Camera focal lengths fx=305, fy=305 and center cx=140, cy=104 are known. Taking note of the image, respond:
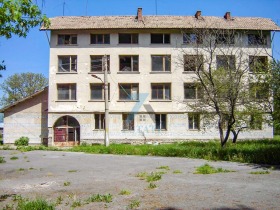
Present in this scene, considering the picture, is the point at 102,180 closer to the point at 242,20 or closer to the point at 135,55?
the point at 135,55

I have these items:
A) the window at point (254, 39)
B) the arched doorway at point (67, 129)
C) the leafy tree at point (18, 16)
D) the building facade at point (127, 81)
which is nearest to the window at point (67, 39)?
the building facade at point (127, 81)

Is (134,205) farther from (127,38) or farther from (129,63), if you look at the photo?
(127,38)

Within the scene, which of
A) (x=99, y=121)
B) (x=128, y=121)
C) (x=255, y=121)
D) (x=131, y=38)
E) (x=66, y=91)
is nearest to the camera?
(x=255, y=121)

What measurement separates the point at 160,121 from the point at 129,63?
22.0ft

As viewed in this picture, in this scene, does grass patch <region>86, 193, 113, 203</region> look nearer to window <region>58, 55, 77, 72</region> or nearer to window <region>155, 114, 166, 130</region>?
window <region>155, 114, 166, 130</region>

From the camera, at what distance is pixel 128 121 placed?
99.9ft

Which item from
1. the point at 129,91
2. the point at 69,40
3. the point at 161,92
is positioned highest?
the point at 69,40

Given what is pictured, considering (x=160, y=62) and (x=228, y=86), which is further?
(x=160, y=62)

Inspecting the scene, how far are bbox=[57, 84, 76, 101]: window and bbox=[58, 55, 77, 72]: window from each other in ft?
5.37

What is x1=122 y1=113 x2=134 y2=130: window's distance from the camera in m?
30.4

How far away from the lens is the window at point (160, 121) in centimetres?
3048

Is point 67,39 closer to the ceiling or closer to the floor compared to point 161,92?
closer to the ceiling

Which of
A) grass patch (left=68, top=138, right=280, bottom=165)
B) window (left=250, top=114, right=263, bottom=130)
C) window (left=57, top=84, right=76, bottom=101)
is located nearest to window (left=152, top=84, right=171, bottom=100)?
window (left=57, top=84, right=76, bottom=101)

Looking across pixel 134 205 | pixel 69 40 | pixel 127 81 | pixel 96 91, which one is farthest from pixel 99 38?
pixel 134 205
